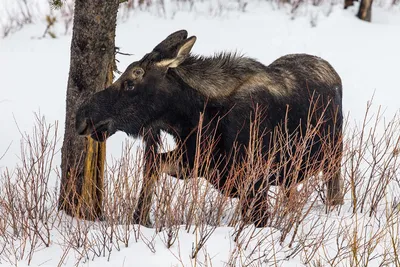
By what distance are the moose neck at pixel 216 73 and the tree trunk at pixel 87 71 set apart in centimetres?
101

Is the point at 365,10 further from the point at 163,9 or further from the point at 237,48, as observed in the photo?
the point at 163,9

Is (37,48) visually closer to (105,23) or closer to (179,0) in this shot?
(179,0)

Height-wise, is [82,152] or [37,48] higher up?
[82,152]

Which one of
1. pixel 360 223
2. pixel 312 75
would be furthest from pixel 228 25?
pixel 360 223

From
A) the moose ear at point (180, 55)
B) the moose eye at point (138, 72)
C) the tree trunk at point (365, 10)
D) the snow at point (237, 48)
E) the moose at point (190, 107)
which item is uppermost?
the moose ear at point (180, 55)

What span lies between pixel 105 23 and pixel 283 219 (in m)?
2.63

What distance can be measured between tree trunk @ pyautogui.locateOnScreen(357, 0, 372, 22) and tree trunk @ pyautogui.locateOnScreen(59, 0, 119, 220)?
9.45 m

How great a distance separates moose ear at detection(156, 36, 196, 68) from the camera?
20.8 ft

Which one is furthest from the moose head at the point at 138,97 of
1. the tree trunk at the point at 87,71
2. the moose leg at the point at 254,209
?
the moose leg at the point at 254,209

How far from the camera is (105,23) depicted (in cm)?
721

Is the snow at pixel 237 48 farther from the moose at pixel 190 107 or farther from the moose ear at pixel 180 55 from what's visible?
the moose ear at pixel 180 55

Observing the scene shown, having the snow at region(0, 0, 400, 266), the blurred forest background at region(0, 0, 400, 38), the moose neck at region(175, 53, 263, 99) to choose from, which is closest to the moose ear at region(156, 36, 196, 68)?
the moose neck at region(175, 53, 263, 99)

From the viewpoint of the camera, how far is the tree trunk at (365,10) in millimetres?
15562

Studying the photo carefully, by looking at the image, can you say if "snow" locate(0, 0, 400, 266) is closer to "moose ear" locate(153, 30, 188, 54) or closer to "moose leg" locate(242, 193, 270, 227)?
"moose ear" locate(153, 30, 188, 54)
